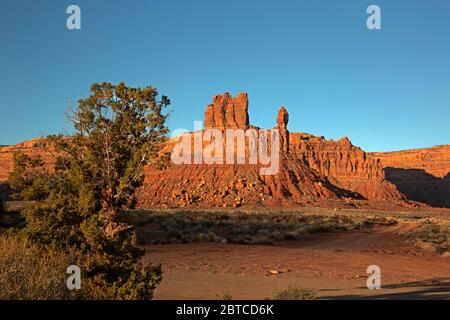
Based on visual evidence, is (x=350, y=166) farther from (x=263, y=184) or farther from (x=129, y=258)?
(x=129, y=258)

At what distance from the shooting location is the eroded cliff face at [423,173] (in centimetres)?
11650

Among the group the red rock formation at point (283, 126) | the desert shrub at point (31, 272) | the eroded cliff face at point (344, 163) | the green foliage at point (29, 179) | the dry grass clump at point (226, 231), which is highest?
the red rock formation at point (283, 126)

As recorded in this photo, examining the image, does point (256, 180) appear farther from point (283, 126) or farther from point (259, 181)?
point (283, 126)

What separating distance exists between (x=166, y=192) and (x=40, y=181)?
6603cm

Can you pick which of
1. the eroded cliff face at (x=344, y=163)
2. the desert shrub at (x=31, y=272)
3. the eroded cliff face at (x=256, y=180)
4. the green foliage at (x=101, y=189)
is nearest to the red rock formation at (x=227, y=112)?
the eroded cliff face at (x=256, y=180)

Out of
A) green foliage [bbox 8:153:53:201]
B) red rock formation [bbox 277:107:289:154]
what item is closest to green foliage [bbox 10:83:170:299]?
green foliage [bbox 8:153:53:201]

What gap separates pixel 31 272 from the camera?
25.1 ft

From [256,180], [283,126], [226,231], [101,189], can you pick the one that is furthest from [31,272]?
[283,126]

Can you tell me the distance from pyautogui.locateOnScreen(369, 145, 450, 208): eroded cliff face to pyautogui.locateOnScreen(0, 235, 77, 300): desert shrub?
11637 cm

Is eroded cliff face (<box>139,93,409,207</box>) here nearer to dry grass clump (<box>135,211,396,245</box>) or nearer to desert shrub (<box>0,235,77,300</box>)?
dry grass clump (<box>135,211,396,245</box>)

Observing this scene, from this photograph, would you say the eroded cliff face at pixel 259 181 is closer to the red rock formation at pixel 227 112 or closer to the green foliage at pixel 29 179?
the red rock formation at pixel 227 112

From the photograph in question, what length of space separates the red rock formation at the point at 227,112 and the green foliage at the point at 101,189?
77.3 m

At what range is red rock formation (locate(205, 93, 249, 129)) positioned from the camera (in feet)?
307
